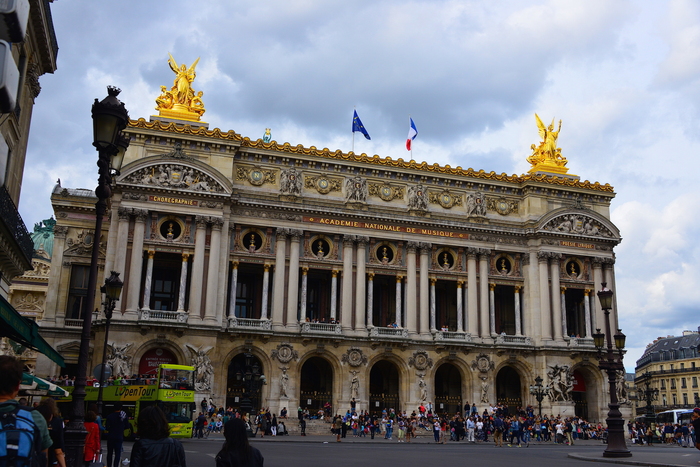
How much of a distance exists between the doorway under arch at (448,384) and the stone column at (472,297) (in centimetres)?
355

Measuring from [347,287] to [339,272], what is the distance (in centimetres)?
148

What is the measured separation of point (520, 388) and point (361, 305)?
16.4 m

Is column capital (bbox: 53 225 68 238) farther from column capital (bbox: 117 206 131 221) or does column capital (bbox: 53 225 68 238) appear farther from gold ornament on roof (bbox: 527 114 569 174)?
gold ornament on roof (bbox: 527 114 569 174)

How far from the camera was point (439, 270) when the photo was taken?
182ft

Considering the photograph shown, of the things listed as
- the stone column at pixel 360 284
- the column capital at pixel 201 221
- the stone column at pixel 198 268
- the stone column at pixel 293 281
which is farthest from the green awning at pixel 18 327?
the stone column at pixel 360 284

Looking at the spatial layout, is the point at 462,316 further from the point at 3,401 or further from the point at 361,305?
the point at 3,401

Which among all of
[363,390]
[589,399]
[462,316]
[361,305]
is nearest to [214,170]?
[361,305]

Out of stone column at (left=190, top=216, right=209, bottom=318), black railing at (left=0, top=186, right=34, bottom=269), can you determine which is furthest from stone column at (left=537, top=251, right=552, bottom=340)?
black railing at (left=0, top=186, right=34, bottom=269)

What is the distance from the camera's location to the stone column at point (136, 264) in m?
47.1

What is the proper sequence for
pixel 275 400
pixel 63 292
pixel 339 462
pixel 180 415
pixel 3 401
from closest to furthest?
pixel 3 401 < pixel 339 462 < pixel 180 415 < pixel 275 400 < pixel 63 292

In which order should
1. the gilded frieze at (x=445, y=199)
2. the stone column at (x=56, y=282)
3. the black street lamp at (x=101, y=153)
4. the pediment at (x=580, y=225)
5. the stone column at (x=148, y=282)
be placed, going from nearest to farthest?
the black street lamp at (x=101, y=153) < the stone column at (x=148, y=282) < the stone column at (x=56, y=282) < the gilded frieze at (x=445, y=199) < the pediment at (x=580, y=225)

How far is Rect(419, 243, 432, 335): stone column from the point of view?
53750 mm

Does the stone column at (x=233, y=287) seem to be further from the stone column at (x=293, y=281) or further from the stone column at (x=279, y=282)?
the stone column at (x=293, y=281)

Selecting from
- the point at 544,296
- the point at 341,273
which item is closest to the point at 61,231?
the point at 341,273
